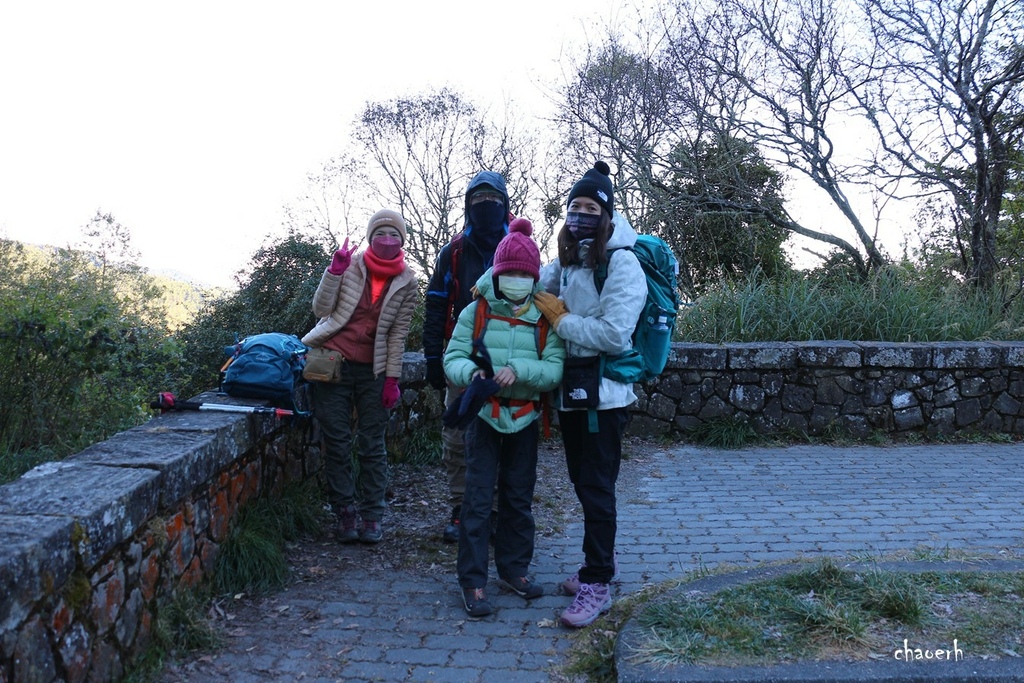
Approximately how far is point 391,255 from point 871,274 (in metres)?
7.22

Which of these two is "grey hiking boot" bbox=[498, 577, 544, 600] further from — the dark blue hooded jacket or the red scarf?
the red scarf

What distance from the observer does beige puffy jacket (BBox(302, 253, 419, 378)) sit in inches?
178

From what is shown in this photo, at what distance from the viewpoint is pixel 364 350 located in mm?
4598

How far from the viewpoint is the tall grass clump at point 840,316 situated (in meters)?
8.15

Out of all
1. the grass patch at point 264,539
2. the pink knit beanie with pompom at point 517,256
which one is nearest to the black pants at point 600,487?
the pink knit beanie with pompom at point 517,256

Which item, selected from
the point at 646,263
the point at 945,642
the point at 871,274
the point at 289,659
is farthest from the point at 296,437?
the point at 871,274

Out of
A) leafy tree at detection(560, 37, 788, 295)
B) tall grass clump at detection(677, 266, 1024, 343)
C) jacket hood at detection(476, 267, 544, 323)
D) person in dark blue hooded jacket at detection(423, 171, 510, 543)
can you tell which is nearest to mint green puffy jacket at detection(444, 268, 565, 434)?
jacket hood at detection(476, 267, 544, 323)

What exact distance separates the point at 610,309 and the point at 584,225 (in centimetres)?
42

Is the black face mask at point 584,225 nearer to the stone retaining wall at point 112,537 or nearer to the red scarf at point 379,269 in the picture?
the red scarf at point 379,269

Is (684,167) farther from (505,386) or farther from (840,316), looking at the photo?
(505,386)

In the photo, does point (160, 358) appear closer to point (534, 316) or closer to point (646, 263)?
point (534, 316)

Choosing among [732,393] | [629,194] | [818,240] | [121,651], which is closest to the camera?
[121,651]

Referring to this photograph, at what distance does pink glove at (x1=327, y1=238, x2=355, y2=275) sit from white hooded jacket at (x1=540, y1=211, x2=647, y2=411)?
133cm

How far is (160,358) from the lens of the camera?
5.73 m
